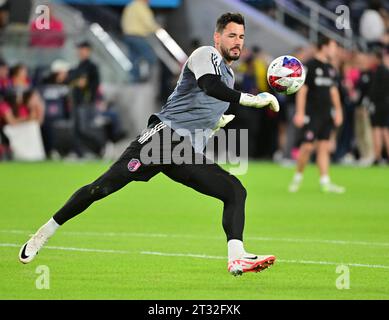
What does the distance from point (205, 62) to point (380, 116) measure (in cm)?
1852

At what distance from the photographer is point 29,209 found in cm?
1777

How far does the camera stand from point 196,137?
1091cm

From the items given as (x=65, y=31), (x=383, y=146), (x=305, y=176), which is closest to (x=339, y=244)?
(x=305, y=176)

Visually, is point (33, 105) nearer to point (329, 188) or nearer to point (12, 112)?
point (12, 112)

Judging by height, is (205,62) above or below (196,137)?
above

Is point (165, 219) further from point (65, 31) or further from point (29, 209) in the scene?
point (65, 31)

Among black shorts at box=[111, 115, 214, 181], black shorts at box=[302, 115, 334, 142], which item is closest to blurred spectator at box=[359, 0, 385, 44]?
black shorts at box=[302, 115, 334, 142]

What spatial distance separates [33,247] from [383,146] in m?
20.7

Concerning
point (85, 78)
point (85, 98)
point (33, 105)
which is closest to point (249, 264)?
point (85, 78)

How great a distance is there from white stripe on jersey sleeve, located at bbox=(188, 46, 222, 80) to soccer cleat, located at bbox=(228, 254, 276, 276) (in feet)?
5.57

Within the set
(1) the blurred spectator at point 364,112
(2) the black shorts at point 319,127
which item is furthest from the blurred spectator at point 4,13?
(2) the black shorts at point 319,127

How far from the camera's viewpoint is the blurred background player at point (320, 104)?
20.9m

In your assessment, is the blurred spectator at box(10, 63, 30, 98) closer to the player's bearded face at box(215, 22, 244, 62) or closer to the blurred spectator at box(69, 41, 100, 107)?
the blurred spectator at box(69, 41, 100, 107)

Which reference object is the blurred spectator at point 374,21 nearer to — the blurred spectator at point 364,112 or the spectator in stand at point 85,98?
the blurred spectator at point 364,112
